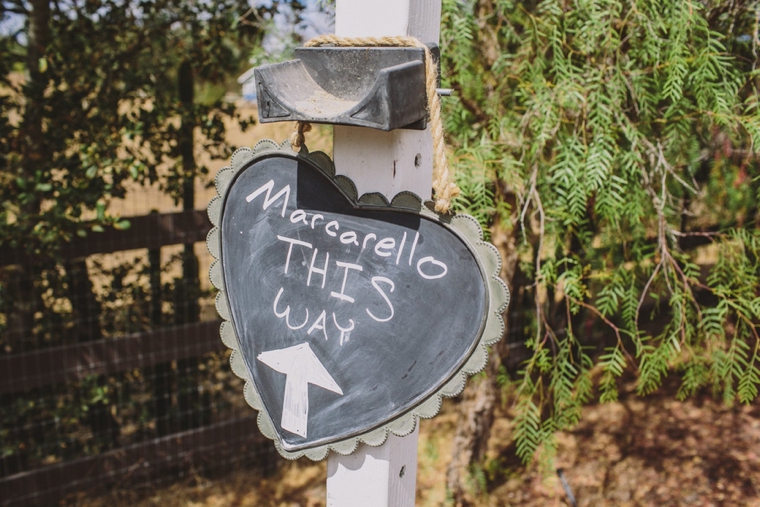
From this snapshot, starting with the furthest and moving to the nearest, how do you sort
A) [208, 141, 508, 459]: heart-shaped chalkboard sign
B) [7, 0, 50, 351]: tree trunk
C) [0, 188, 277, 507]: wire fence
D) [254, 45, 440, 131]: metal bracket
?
[0, 188, 277, 507]: wire fence, [7, 0, 50, 351]: tree trunk, [208, 141, 508, 459]: heart-shaped chalkboard sign, [254, 45, 440, 131]: metal bracket

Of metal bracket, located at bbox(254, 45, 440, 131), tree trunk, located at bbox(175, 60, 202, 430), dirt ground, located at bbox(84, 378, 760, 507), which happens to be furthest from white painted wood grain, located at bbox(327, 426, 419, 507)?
tree trunk, located at bbox(175, 60, 202, 430)

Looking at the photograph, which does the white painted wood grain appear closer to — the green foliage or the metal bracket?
the metal bracket

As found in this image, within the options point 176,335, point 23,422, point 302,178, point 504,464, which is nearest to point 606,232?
point 302,178

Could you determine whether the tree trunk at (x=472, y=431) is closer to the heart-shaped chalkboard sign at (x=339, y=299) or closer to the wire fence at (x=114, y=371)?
the wire fence at (x=114, y=371)

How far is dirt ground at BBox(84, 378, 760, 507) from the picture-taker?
10.2ft

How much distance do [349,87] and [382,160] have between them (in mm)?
134

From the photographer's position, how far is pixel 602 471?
3328 mm

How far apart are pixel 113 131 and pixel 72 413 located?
1.33 meters

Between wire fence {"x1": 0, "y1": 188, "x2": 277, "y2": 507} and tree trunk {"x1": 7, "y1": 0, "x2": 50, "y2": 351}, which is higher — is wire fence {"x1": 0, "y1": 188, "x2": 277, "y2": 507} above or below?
below

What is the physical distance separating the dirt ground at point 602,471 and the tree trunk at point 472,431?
73 mm

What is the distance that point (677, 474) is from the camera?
3.28 meters

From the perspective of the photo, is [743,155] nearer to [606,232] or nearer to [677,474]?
[606,232]

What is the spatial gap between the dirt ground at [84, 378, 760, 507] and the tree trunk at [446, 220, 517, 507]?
0.24 ft

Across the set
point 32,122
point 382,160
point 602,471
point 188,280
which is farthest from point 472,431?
point 32,122
